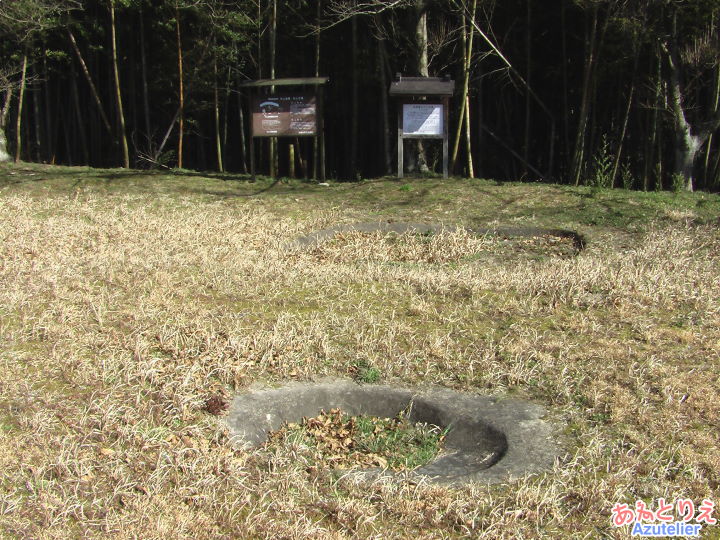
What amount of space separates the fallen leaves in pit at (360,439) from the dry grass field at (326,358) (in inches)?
9.9

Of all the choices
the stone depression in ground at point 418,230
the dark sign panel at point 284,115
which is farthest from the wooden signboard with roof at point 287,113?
the stone depression in ground at point 418,230

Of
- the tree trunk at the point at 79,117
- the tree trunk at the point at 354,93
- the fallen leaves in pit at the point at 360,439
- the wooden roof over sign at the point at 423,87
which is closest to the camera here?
the fallen leaves in pit at the point at 360,439

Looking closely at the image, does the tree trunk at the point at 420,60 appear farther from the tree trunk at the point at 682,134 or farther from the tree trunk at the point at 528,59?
the tree trunk at the point at 682,134

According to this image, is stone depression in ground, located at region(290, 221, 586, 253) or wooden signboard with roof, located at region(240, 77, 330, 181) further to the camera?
wooden signboard with roof, located at region(240, 77, 330, 181)

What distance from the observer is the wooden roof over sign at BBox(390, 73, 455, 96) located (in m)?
10.1

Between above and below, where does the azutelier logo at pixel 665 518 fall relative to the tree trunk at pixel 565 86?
below

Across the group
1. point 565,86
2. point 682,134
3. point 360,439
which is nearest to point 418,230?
point 360,439

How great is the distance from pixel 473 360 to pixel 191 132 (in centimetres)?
1424

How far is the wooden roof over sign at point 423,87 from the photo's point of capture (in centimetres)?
1009

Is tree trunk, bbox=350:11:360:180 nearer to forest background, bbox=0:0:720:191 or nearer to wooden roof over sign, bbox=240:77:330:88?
forest background, bbox=0:0:720:191

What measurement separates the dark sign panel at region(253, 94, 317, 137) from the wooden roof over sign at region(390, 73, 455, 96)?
56.3 inches

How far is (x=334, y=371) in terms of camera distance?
4.05 metres

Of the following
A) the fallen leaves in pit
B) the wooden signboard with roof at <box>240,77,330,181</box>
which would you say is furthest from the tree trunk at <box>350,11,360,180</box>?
the fallen leaves in pit

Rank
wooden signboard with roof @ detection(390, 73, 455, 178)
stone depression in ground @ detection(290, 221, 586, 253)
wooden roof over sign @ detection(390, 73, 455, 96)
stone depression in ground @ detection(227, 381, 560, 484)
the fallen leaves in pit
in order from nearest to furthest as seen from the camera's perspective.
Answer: stone depression in ground @ detection(227, 381, 560, 484) < the fallen leaves in pit < stone depression in ground @ detection(290, 221, 586, 253) < wooden roof over sign @ detection(390, 73, 455, 96) < wooden signboard with roof @ detection(390, 73, 455, 178)
